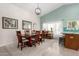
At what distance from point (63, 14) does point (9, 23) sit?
145 cm

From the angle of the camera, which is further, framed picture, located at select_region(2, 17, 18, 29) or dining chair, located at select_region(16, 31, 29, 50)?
dining chair, located at select_region(16, 31, 29, 50)

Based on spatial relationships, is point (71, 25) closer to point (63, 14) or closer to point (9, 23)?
point (63, 14)

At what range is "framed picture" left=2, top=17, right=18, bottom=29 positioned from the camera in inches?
105

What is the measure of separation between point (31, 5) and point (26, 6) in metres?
0.16

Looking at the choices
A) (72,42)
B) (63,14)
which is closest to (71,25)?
(63,14)

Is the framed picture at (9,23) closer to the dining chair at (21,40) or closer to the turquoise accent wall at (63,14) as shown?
the dining chair at (21,40)

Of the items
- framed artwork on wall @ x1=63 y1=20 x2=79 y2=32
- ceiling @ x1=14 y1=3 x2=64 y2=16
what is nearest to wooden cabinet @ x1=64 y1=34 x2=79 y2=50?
framed artwork on wall @ x1=63 y1=20 x2=79 y2=32

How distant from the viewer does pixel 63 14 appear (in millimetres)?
2518

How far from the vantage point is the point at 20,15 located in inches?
110

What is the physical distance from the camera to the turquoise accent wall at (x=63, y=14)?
2.39m

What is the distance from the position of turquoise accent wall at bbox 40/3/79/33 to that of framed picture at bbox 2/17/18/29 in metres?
0.72

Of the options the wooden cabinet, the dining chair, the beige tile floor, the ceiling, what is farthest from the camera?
the wooden cabinet

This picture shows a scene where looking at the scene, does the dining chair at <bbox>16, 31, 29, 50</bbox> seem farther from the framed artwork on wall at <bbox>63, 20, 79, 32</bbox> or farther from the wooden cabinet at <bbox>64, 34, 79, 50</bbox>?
the wooden cabinet at <bbox>64, 34, 79, 50</bbox>

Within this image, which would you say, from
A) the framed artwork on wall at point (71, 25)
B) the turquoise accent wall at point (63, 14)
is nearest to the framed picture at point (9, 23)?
the turquoise accent wall at point (63, 14)
